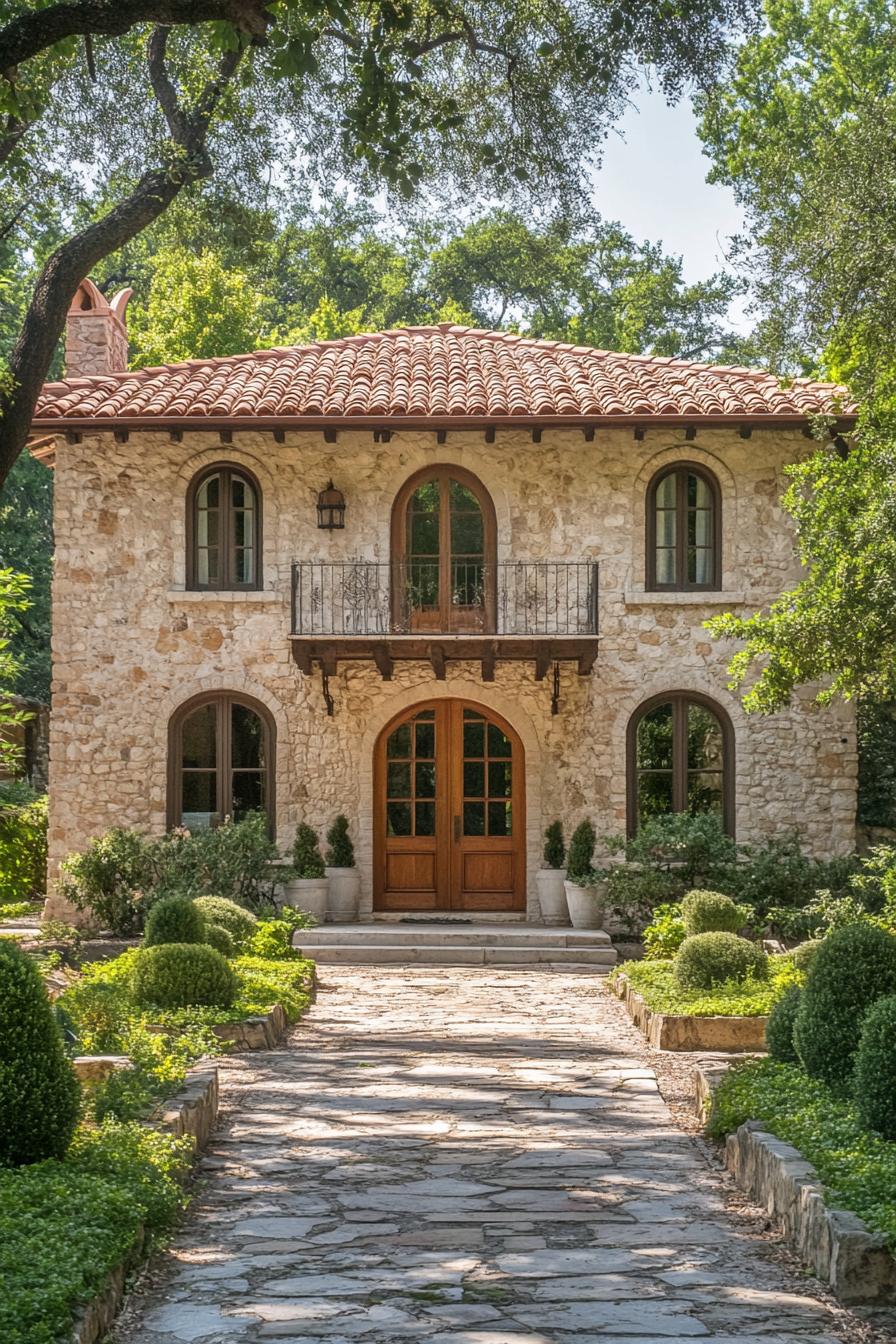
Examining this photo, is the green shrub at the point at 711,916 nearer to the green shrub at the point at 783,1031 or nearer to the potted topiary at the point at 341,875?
the green shrub at the point at 783,1031

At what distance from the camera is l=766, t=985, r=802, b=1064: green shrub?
834cm

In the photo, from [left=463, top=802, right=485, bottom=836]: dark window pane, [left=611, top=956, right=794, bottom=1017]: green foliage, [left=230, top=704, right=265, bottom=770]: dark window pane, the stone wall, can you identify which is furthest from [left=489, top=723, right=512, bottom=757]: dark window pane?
[left=611, top=956, right=794, bottom=1017]: green foliage

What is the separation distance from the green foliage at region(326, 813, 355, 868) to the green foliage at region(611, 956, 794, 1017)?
541cm

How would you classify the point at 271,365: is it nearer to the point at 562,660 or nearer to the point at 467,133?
the point at 562,660

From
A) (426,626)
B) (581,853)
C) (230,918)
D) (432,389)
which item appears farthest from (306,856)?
(432,389)

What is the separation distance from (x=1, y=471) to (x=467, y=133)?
4.93 m

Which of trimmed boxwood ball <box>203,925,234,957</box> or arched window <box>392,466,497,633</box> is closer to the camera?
trimmed boxwood ball <box>203,925,234,957</box>

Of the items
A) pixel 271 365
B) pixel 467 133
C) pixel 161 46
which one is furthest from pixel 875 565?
pixel 271 365

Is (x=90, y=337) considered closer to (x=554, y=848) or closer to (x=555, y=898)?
(x=554, y=848)

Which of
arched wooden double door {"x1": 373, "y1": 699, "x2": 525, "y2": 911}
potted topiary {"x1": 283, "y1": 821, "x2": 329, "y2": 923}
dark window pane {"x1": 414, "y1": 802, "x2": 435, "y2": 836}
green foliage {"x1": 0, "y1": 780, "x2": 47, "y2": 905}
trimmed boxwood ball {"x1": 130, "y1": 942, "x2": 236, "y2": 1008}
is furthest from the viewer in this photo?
dark window pane {"x1": 414, "y1": 802, "x2": 435, "y2": 836}

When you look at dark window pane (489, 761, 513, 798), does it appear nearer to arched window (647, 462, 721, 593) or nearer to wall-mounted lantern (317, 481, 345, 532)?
arched window (647, 462, 721, 593)

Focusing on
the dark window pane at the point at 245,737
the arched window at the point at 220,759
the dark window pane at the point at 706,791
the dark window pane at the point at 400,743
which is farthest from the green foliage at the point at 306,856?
the dark window pane at the point at 706,791

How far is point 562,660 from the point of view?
57.2ft

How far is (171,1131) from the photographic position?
693cm
